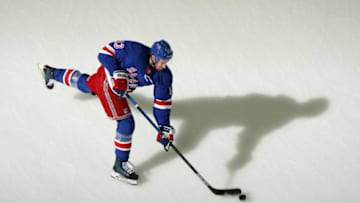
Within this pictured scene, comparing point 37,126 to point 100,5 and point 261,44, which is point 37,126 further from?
point 261,44

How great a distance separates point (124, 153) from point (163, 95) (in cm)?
57

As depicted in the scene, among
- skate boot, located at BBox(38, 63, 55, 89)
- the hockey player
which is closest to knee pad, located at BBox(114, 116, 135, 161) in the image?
the hockey player

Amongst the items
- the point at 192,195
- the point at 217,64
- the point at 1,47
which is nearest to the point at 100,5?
the point at 1,47

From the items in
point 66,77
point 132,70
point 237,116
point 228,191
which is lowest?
point 228,191

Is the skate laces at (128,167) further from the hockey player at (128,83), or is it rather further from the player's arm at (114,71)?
the player's arm at (114,71)

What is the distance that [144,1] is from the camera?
590 cm

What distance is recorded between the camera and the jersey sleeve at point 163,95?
3.49 m

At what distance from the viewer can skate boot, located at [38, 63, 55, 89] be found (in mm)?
4422

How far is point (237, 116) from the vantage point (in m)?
4.42

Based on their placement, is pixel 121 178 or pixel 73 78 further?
pixel 73 78

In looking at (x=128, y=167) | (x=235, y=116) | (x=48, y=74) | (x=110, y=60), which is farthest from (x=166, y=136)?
(x=48, y=74)

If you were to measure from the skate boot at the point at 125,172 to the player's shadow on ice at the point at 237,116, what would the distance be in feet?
0.61

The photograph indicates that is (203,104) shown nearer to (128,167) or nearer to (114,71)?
(128,167)

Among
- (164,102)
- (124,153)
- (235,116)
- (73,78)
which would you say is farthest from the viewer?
(235,116)
